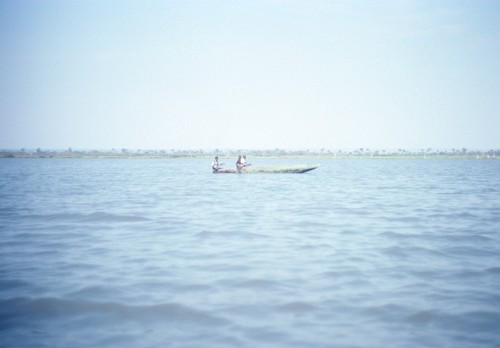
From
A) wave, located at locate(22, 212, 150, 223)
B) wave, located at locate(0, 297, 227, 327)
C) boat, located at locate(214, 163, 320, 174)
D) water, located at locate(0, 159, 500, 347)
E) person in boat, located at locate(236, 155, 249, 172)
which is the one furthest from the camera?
boat, located at locate(214, 163, 320, 174)

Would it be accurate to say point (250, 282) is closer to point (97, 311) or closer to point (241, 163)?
point (97, 311)

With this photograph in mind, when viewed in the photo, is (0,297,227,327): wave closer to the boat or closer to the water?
the water

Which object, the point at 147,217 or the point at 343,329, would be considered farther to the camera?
the point at 147,217

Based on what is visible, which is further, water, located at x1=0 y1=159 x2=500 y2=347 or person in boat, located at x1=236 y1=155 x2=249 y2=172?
person in boat, located at x1=236 y1=155 x2=249 y2=172

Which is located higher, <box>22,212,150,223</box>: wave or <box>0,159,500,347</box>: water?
<box>0,159,500,347</box>: water

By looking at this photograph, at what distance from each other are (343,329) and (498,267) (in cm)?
481

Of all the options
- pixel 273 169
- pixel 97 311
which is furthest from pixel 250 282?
pixel 273 169

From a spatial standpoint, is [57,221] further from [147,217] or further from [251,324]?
[251,324]

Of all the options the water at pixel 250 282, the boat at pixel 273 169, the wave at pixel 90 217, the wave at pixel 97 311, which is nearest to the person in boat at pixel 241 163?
the boat at pixel 273 169

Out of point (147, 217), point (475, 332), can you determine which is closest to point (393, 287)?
point (475, 332)

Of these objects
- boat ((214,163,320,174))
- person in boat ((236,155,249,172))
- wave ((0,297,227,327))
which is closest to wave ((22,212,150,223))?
wave ((0,297,227,327))

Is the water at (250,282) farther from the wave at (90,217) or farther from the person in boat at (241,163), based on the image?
the person in boat at (241,163)

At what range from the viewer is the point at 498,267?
825cm

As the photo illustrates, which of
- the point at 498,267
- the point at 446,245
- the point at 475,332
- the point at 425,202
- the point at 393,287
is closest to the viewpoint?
the point at 475,332
